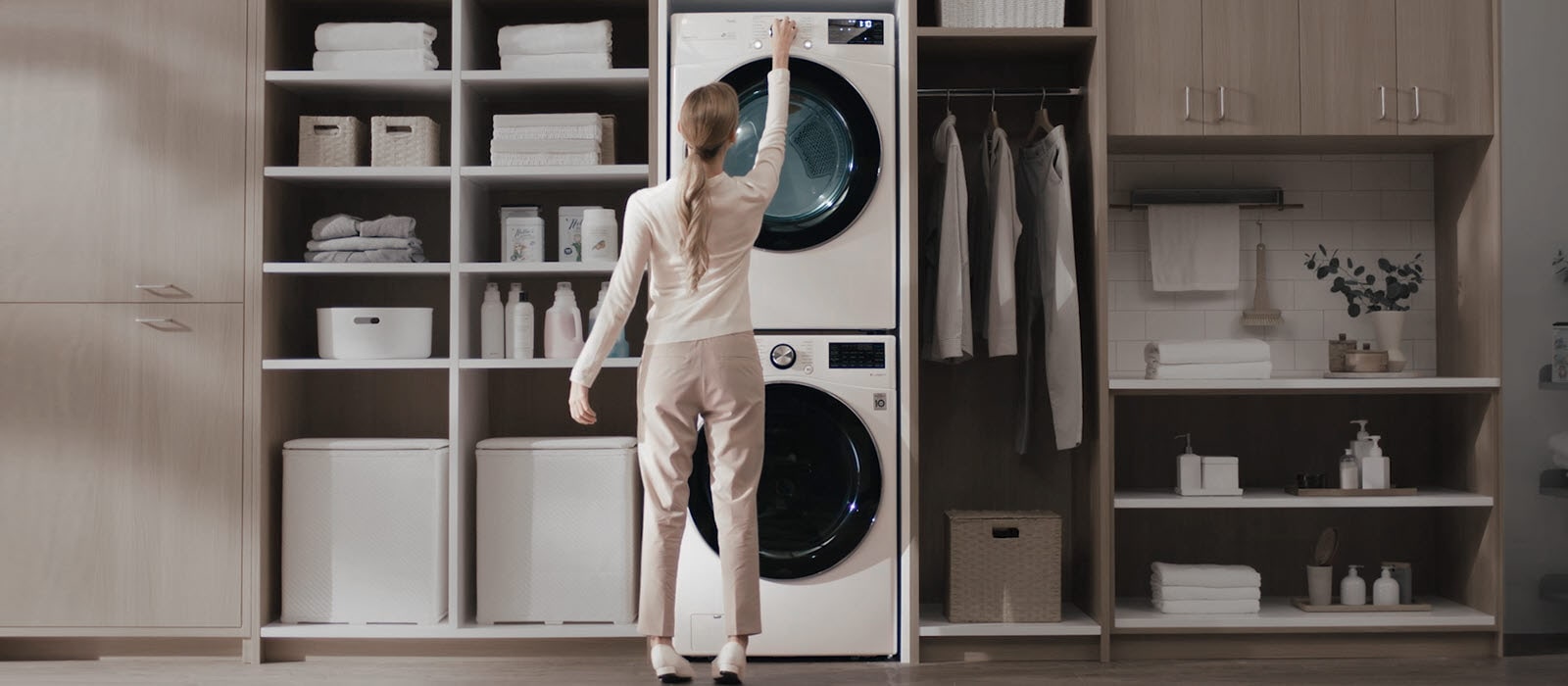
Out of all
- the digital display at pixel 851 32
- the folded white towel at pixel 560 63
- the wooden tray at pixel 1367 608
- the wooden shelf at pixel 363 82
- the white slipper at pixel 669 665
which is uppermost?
the digital display at pixel 851 32

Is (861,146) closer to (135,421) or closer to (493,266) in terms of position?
(493,266)

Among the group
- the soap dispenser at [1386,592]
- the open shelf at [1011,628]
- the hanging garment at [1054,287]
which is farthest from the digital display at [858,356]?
the soap dispenser at [1386,592]

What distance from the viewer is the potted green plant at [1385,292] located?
3511 mm

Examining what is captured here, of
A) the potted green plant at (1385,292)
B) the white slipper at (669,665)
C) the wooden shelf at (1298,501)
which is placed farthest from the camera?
the potted green plant at (1385,292)

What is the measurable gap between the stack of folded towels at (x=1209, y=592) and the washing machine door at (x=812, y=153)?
53.5 inches

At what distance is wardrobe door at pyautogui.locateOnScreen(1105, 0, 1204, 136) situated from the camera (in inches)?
132

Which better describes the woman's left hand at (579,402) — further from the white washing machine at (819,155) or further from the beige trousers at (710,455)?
the white washing machine at (819,155)

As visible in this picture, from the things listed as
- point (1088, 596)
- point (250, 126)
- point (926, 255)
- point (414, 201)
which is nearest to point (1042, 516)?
point (1088, 596)

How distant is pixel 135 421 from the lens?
11.0 ft

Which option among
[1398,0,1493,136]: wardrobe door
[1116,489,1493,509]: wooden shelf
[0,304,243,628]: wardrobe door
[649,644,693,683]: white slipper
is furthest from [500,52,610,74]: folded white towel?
[1398,0,1493,136]: wardrobe door

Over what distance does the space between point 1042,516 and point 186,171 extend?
8.35 ft

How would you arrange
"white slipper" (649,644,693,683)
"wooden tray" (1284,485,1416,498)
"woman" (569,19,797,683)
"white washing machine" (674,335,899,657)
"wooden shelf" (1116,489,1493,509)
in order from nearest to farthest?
"woman" (569,19,797,683) < "white slipper" (649,644,693,683) < "white washing machine" (674,335,899,657) < "wooden shelf" (1116,489,1493,509) < "wooden tray" (1284,485,1416,498)

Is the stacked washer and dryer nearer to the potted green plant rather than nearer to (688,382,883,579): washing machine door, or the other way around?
(688,382,883,579): washing machine door

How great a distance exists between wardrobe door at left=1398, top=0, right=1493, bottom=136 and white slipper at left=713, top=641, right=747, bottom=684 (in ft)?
7.49
